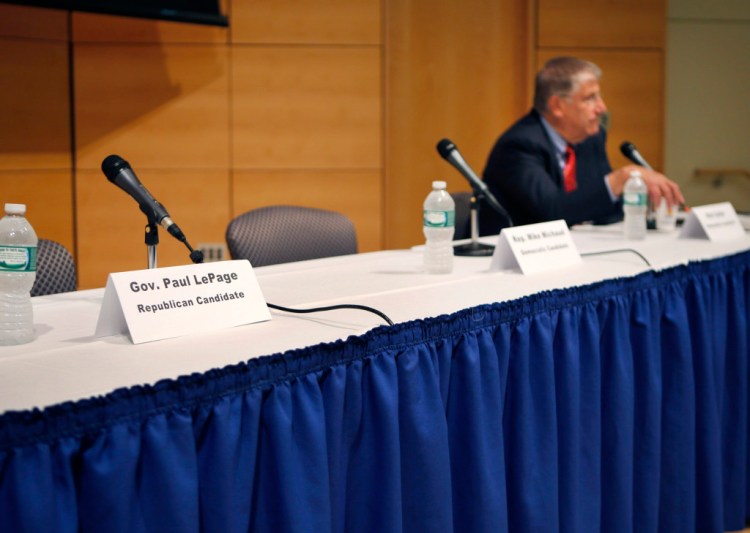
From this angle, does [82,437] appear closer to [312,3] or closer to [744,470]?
[744,470]

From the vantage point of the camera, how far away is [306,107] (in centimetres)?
479

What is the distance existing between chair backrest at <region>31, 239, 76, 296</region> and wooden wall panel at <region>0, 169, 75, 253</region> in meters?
2.55

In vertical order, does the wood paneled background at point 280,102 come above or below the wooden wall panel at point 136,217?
above

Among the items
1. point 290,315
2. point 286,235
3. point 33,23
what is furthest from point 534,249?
point 33,23

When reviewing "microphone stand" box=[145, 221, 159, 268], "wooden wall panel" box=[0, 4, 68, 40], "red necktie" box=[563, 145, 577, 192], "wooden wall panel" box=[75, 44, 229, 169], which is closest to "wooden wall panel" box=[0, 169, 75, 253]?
"wooden wall panel" box=[75, 44, 229, 169]

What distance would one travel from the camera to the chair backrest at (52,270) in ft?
6.57

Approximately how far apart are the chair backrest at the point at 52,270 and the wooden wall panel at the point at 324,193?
273 centimetres

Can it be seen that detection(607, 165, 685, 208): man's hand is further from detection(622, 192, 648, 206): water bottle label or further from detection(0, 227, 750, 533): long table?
detection(0, 227, 750, 533): long table

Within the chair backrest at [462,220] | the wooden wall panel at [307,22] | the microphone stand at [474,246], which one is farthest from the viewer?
the wooden wall panel at [307,22]

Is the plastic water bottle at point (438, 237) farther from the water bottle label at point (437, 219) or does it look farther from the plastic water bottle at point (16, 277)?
the plastic water bottle at point (16, 277)

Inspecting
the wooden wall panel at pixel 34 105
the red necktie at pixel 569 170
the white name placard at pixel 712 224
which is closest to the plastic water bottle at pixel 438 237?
the white name placard at pixel 712 224

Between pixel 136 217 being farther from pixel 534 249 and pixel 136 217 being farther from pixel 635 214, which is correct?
pixel 534 249

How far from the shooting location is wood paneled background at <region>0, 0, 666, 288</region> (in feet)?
14.8

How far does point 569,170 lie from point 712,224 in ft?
2.27
